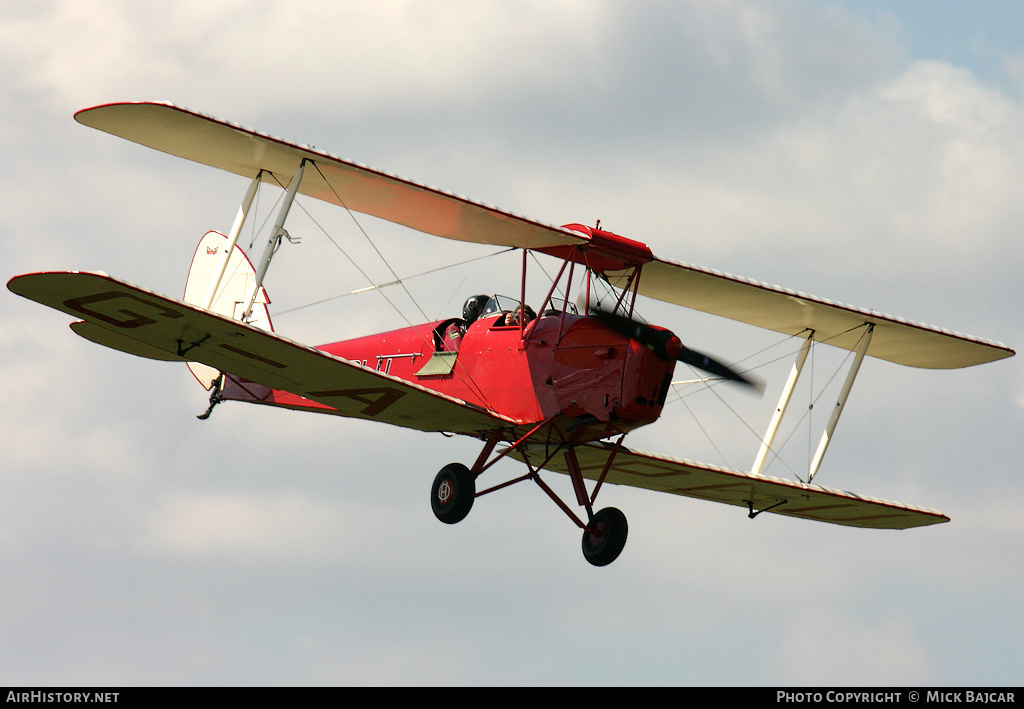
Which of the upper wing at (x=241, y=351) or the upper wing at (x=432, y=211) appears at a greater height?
the upper wing at (x=432, y=211)

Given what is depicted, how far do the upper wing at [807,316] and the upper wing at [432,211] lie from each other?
0.06ft

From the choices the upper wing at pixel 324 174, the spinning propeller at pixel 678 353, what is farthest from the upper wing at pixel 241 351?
the upper wing at pixel 324 174

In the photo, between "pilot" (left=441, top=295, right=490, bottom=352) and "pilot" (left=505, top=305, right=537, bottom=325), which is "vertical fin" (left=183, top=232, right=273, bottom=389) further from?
"pilot" (left=505, top=305, right=537, bottom=325)

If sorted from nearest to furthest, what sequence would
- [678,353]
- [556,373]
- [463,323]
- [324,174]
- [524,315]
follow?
[678,353] → [556,373] → [324,174] → [524,315] → [463,323]

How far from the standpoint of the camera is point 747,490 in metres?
17.7

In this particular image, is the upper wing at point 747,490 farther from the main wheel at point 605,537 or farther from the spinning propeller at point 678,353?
the spinning propeller at point 678,353

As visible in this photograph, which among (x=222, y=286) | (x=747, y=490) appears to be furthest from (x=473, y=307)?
(x=222, y=286)

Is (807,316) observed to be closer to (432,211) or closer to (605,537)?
(605,537)

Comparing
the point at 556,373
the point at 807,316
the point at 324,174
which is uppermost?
the point at 324,174

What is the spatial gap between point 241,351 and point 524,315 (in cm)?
347

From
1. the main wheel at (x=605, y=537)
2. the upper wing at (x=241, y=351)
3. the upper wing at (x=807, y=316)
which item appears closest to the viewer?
the upper wing at (x=241, y=351)

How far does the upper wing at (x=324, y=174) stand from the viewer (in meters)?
14.2

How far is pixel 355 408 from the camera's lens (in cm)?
1460
